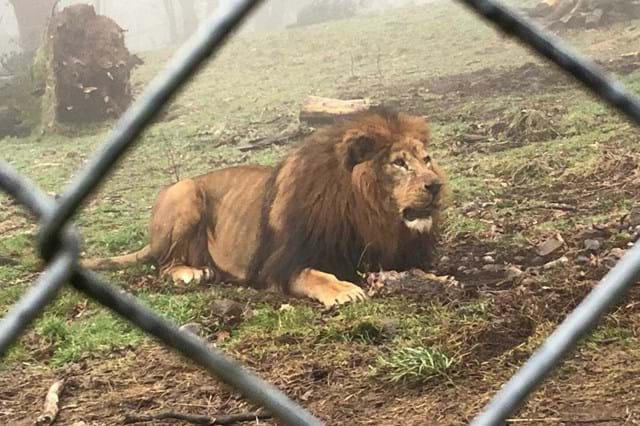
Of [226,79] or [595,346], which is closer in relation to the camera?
[595,346]

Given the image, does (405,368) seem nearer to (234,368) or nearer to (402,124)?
(402,124)

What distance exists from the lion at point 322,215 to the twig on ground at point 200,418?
7.2 inches

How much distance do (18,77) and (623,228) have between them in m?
0.70

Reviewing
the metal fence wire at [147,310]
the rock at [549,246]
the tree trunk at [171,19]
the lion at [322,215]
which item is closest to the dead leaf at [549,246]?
the rock at [549,246]

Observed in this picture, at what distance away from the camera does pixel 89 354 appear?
101cm

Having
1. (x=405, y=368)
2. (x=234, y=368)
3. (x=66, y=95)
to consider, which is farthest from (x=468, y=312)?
(x=234, y=368)

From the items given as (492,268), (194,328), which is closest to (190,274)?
(194,328)

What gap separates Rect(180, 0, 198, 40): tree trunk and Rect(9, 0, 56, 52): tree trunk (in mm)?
141

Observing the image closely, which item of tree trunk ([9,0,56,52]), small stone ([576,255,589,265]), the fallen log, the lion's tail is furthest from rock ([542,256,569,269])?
tree trunk ([9,0,56,52])

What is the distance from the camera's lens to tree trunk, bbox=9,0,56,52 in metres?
1.09

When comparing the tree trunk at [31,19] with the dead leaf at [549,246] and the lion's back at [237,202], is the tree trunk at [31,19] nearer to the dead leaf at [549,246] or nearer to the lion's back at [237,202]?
the lion's back at [237,202]

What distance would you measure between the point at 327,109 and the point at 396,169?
0.13 meters

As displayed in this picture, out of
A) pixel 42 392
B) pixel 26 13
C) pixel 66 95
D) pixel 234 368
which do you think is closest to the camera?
pixel 234 368

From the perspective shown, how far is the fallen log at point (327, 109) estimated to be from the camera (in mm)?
1179
